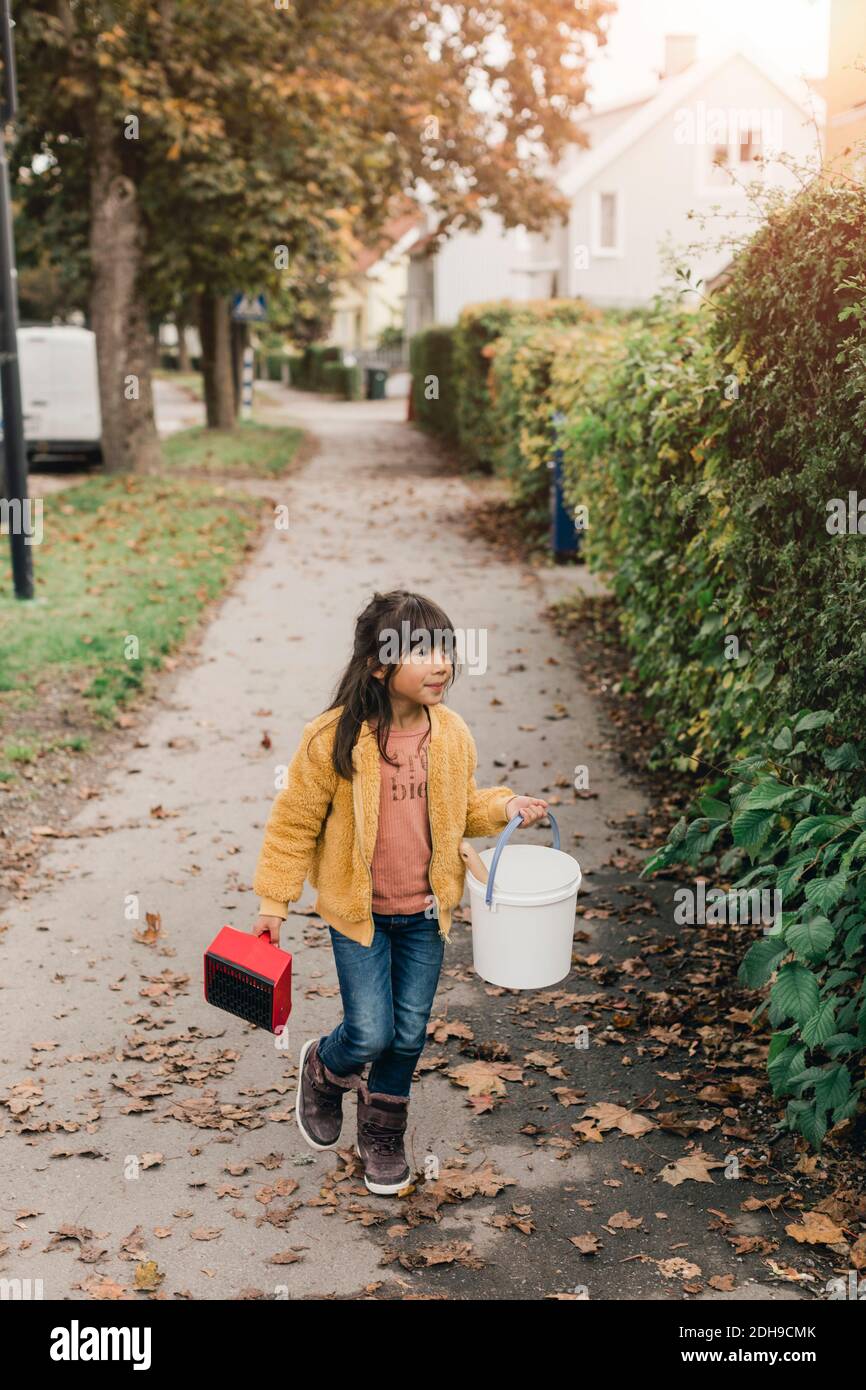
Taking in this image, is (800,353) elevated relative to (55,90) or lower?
lower

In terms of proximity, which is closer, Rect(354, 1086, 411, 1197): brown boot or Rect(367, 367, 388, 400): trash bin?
Rect(354, 1086, 411, 1197): brown boot

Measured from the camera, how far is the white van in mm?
21703

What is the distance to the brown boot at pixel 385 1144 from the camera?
3920 millimetres

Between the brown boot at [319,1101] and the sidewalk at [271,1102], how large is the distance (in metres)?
0.10

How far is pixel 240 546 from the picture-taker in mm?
14273

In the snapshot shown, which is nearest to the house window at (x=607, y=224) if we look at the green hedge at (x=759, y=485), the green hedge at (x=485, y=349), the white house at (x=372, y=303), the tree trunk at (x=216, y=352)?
the tree trunk at (x=216, y=352)

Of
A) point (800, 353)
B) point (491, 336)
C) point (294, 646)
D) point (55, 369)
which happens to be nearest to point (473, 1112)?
point (800, 353)

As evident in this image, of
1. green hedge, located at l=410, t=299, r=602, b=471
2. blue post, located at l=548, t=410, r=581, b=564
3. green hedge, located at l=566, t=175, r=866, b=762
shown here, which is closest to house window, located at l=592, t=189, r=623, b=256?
green hedge, located at l=410, t=299, r=602, b=471

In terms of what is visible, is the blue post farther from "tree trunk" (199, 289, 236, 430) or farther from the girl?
"tree trunk" (199, 289, 236, 430)

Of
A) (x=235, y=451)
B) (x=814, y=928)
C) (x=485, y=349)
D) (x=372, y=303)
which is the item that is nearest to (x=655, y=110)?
(x=235, y=451)

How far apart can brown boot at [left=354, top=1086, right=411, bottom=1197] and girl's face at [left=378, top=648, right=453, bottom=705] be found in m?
1.18

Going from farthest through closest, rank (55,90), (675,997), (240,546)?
(55,90)
(240,546)
(675,997)

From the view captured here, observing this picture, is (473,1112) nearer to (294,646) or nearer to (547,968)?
(547,968)
